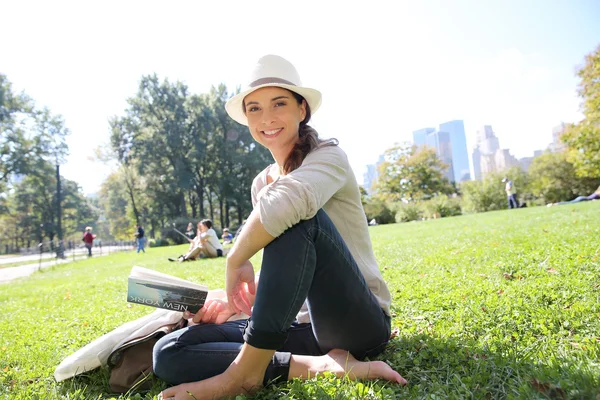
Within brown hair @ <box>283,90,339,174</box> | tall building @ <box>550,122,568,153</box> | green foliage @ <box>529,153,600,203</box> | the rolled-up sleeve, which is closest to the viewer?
the rolled-up sleeve

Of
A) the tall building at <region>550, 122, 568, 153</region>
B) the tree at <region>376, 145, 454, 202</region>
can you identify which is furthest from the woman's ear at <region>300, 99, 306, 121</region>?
the tree at <region>376, 145, 454, 202</region>

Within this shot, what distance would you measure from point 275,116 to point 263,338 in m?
1.15

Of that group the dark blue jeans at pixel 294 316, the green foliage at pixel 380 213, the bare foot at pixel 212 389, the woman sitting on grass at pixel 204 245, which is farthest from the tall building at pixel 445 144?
the bare foot at pixel 212 389

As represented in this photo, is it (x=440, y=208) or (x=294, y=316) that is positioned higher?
(x=440, y=208)

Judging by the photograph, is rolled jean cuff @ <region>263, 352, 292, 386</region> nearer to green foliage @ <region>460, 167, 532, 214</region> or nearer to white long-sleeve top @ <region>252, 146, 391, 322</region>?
white long-sleeve top @ <region>252, 146, 391, 322</region>

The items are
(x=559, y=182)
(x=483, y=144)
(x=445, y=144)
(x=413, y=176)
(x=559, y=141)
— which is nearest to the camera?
(x=559, y=141)

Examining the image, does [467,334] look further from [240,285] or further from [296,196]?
[296,196]

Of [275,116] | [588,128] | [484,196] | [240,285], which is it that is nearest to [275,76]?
[275,116]

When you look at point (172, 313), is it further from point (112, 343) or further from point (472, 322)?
point (472, 322)

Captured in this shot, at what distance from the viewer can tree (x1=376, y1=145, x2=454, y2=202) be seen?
50.7 metres

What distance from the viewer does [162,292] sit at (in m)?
1.77

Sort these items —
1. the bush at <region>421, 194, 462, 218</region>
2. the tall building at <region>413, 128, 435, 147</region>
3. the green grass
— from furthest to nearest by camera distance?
the tall building at <region>413, 128, 435, 147</region>, the bush at <region>421, 194, 462, 218</region>, the green grass

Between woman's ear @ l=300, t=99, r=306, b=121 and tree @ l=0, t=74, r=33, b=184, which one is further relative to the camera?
tree @ l=0, t=74, r=33, b=184

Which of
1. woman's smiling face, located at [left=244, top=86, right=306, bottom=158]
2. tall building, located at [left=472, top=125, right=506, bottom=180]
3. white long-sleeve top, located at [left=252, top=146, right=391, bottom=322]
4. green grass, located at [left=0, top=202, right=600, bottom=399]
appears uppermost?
tall building, located at [left=472, top=125, right=506, bottom=180]
